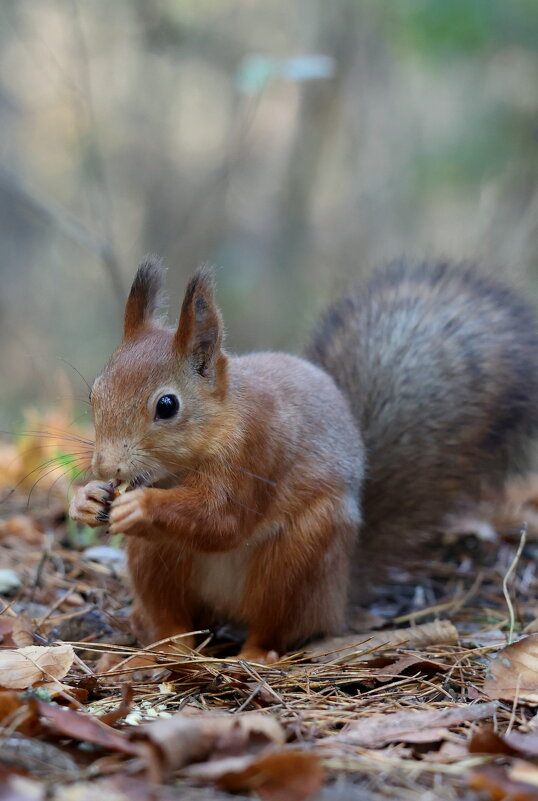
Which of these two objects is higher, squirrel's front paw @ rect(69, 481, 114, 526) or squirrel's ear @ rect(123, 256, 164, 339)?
squirrel's ear @ rect(123, 256, 164, 339)

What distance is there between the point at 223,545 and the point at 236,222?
20.8 ft

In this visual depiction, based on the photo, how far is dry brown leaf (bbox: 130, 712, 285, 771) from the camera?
1.33 m

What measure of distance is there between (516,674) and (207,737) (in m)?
0.75

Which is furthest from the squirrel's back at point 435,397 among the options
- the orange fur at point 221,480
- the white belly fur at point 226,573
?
the white belly fur at point 226,573

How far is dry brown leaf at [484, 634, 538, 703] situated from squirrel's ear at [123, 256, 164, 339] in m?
1.17

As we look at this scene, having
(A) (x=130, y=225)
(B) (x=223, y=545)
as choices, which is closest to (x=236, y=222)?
(A) (x=130, y=225)

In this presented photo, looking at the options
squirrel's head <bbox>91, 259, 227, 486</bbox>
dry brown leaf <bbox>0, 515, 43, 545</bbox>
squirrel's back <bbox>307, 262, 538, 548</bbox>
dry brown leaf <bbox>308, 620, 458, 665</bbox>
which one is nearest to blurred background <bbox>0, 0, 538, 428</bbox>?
dry brown leaf <bbox>0, 515, 43, 545</bbox>

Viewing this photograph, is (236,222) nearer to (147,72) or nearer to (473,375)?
(147,72)

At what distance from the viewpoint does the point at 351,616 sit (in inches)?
105

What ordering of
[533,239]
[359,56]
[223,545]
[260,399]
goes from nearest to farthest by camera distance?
[223,545], [260,399], [533,239], [359,56]

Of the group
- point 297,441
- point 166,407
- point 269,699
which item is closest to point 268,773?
point 269,699

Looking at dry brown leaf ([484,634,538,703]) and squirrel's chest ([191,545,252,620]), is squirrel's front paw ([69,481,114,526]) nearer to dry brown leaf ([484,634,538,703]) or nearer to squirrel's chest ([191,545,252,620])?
squirrel's chest ([191,545,252,620])

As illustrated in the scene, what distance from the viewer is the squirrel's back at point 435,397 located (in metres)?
2.74

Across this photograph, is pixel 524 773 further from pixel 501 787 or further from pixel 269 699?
pixel 269 699
